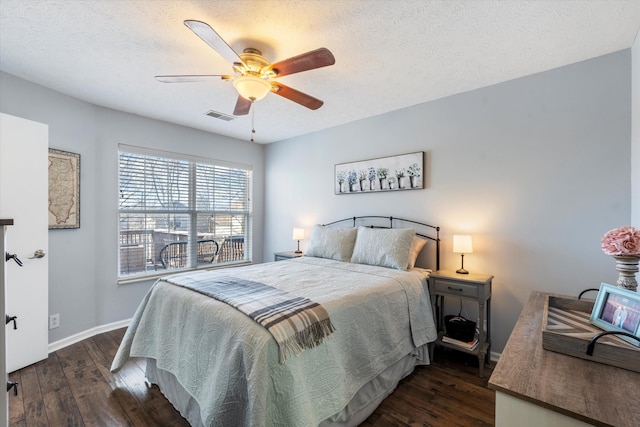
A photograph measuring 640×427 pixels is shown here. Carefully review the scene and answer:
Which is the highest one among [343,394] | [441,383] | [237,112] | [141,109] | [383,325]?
[141,109]

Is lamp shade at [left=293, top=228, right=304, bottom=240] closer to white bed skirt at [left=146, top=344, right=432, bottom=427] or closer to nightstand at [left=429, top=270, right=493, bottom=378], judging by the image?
nightstand at [left=429, top=270, right=493, bottom=378]

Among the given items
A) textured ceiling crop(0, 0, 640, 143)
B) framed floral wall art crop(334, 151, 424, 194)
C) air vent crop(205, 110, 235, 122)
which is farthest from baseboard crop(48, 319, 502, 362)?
air vent crop(205, 110, 235, 122)

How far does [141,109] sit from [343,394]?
3619mm

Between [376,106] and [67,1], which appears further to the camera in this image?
[376,106]

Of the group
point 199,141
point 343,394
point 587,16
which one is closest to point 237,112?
point 199,141

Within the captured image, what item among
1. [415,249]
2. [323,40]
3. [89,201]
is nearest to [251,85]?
[323,40]

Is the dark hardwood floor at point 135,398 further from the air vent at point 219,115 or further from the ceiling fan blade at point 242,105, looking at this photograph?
the air vent at point 219,115

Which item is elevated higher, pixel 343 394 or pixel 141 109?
pixel 141 109

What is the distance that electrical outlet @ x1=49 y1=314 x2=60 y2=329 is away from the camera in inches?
111

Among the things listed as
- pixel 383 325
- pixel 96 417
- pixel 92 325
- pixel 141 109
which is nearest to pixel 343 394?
pixel 383 325

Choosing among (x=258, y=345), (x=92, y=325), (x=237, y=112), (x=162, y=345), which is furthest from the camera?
(x=92, y=325)

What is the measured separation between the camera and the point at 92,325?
3.18 metres

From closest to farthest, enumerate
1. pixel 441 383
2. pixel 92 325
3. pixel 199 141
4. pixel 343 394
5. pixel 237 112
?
1. pixel 343 394
2. pixel 441 383
3. pixel 237 112
4. pixel 92 325
5. pixel 199 141

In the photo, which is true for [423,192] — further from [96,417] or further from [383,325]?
[96,417]
